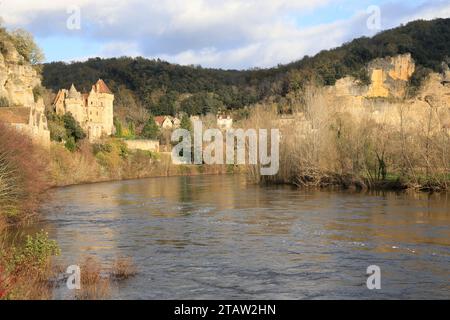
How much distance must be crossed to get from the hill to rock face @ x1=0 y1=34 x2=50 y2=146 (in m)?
62.6

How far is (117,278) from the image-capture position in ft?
54.6

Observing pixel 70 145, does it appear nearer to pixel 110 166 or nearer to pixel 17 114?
pixel 110 166

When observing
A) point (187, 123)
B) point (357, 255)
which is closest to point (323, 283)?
point (357, 255)

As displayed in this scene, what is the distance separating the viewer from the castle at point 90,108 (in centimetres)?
8469

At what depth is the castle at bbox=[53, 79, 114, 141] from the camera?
84688 mm

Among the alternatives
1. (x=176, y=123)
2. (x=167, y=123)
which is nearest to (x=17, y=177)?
(x=176, y=123)

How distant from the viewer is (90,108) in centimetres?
9344

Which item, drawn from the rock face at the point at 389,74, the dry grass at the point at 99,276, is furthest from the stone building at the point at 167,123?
the dry grass at the point at 99,276

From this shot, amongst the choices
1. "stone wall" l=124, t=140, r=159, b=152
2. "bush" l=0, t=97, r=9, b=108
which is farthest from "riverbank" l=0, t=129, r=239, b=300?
"stone wall" l=124, t=140, r=159, b=152

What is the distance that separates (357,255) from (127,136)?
75057mm
